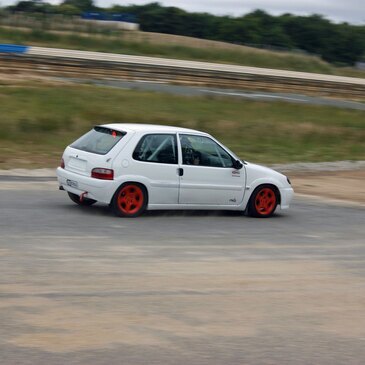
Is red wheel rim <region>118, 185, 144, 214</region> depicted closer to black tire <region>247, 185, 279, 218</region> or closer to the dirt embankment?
black tire <region>247, 185, 279, 218</region>

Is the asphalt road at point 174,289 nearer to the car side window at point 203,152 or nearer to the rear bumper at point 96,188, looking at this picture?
the rear bumper at point 96,188

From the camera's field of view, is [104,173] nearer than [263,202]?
Yes

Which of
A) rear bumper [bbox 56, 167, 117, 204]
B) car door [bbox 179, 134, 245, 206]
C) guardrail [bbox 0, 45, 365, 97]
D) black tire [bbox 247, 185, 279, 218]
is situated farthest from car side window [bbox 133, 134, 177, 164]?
guardrail [bbox 0, 45, 365, 97]

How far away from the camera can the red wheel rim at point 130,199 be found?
12867 millimetres

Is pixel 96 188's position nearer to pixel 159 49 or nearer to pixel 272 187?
pixel 272 187

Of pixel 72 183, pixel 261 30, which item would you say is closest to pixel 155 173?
pixel 72 183

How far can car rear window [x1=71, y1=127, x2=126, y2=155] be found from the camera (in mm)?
12891

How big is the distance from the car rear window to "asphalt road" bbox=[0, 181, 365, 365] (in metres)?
1.01

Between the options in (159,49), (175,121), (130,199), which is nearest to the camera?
(130,199)

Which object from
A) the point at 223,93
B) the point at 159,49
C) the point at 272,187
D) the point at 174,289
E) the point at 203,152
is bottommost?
the point at 174,289

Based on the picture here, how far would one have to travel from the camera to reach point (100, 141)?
42.8 ft

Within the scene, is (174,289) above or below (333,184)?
above

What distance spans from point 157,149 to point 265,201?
91.5 inches

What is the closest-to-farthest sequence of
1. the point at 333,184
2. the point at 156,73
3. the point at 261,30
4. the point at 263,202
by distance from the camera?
the point at 263,202 → the point at 333,184 → the point at 156,73 → the point at 261,30
